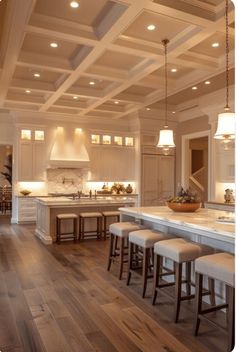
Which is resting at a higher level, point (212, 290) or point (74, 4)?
point (74, 4)

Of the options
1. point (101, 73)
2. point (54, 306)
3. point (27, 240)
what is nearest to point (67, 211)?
point (27, 240)

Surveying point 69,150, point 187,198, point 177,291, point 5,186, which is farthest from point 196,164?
point 177,291

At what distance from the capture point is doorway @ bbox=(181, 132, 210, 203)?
9.15 meters

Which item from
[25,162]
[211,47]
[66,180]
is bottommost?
[66,180]

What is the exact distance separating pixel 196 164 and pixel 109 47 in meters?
7.32

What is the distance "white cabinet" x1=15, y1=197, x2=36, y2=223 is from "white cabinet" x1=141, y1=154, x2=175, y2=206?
3391mm

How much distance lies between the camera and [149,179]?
31.1 ft

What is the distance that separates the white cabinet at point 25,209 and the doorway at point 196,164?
4.67 m

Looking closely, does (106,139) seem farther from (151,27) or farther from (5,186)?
(151,27)

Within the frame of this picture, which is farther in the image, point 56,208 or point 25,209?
point 25,209

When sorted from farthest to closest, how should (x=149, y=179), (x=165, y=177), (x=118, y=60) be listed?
(x=165, y=177) → (x=149, y=179) → (x=118, y=60)

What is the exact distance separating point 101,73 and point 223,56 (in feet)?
7.34

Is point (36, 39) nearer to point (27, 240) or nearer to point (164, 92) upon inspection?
point (164, 92)

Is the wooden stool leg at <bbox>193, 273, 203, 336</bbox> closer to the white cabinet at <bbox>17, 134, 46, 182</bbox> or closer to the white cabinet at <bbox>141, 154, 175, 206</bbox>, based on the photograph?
the white cabinet at <bbox>141, 154, 175, 206</bbox>
